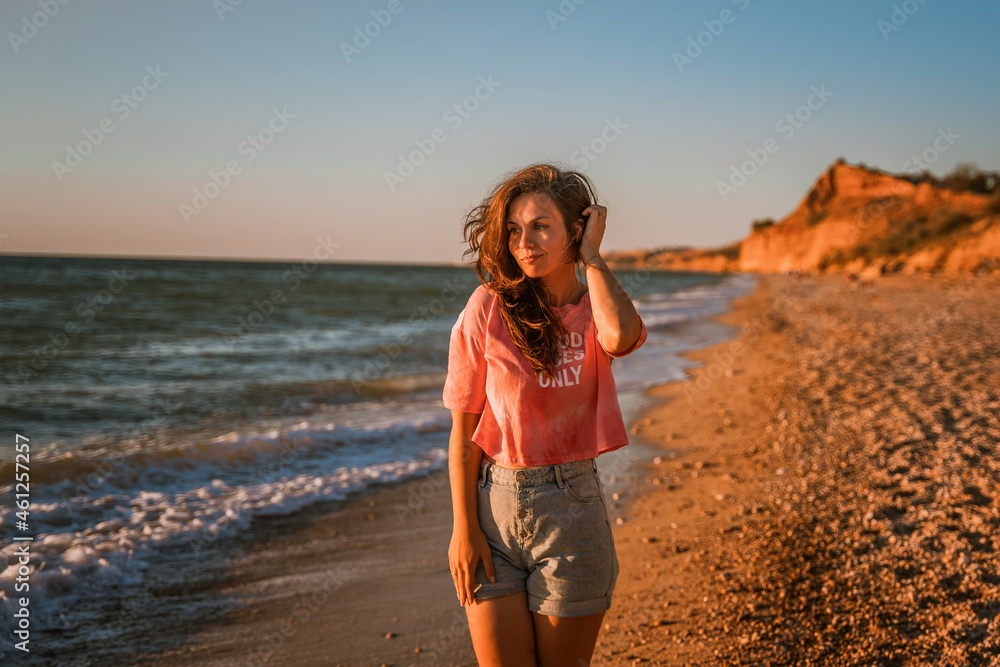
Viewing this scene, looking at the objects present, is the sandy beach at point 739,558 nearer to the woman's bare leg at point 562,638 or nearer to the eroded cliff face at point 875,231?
the woman's bare leg at point 562,638

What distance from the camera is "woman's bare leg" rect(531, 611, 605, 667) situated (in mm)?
1799

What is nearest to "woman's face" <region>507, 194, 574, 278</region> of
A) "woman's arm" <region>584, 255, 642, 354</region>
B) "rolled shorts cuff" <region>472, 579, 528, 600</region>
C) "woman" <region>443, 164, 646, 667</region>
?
"woman" <region>443, 164, 646, 667</region>

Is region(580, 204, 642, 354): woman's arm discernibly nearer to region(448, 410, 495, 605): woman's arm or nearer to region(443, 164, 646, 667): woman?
region(443, 164, 646, 667): woman

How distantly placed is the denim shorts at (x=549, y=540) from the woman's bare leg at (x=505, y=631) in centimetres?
2

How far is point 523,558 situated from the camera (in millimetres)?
1836

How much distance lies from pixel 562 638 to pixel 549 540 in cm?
28

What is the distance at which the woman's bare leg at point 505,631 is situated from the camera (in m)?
1.80

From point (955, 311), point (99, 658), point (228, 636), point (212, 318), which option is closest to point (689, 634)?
point (228, 636)

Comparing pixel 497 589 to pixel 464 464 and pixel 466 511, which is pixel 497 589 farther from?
pixel 464 464

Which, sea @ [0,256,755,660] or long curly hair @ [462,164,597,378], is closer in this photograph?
long curly hair @ [462,164,597,378]

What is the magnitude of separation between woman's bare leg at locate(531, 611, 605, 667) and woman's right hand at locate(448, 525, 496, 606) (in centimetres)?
19

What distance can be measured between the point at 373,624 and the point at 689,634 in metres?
1.69

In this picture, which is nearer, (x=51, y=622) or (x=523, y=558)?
(x=523, y=558)

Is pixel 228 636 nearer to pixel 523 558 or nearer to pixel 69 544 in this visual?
pixel 69 544
